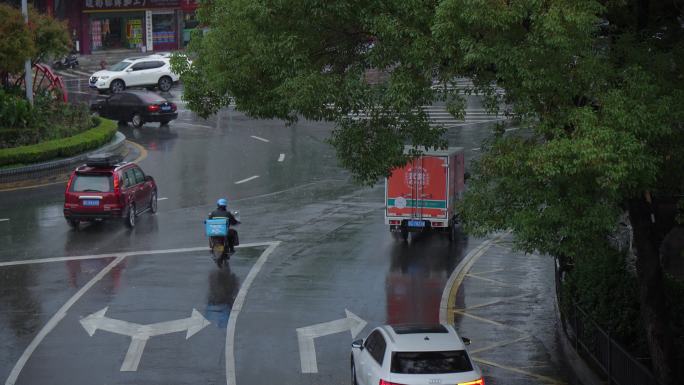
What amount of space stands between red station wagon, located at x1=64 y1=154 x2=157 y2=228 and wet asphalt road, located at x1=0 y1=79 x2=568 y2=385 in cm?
47

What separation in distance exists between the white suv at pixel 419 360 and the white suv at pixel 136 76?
4139 cm

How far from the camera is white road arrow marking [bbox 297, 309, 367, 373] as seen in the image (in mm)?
17189

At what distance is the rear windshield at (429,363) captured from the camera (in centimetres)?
1362

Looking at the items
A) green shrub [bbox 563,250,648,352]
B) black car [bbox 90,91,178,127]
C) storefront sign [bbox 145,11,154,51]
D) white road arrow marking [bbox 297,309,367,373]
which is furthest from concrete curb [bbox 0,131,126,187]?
storefront sign [bbox 145,11,154,51]

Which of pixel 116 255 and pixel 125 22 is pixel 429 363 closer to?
Answer: pixel 116 255

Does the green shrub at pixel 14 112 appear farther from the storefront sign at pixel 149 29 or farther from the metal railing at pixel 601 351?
the storefront sign at pixel 149 29

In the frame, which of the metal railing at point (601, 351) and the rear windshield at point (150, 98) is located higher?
the rear windshield at point (150, 98)

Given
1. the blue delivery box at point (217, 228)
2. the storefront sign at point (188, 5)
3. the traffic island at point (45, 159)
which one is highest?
the storefront sign at point (188, 5)

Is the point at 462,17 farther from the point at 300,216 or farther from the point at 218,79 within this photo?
the point at 300,216

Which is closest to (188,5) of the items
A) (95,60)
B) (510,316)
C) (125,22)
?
(125,22)

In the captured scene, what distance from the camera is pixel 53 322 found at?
61.9ft

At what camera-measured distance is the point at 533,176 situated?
41.8 ft

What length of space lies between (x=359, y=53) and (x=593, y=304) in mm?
5677

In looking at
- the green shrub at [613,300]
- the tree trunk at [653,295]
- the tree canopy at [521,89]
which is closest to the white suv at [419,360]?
the tree canopy at [521,89]
